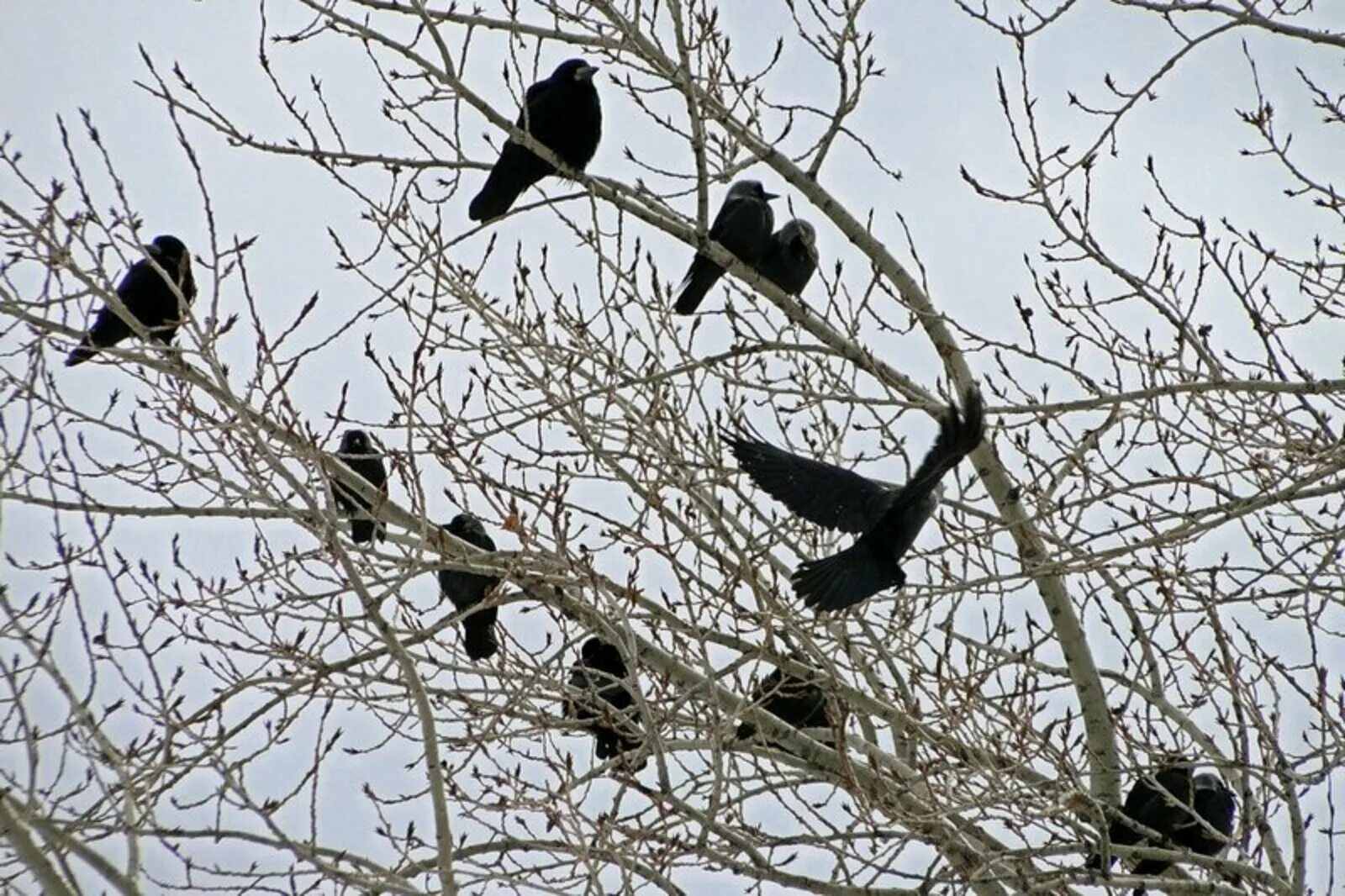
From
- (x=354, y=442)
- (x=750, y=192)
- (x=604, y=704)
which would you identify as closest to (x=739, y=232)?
(x=750, y=192)

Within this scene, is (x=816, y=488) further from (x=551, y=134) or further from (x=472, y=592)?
(x=551, y=134)

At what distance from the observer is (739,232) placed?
8039 millimetres

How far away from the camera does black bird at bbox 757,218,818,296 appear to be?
8.20 meters

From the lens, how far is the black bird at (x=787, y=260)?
8203 millimetres

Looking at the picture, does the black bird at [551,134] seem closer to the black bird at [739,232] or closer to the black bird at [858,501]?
the black bird at [739,232]

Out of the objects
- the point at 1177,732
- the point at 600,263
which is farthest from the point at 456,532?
the point at 1177,732

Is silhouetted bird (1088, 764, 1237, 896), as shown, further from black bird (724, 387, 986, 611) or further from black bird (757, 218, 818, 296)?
black bird (757, 218, 818, 296)

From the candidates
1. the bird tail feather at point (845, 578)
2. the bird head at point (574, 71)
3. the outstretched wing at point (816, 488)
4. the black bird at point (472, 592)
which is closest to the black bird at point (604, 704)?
the black bird at point (472, 592)

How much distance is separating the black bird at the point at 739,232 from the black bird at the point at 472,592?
1.45 metres

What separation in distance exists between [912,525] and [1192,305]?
47.4 inches

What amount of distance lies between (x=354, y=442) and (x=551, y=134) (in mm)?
2144

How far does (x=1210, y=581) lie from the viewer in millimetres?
5590

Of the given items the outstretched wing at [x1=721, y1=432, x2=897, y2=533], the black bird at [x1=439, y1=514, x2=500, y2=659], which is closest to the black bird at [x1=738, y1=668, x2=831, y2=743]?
the outstretched wing at [x1=721, y1=432, x2=897, y2=533]

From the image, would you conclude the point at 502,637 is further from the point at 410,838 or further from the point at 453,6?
the point at 453,6
